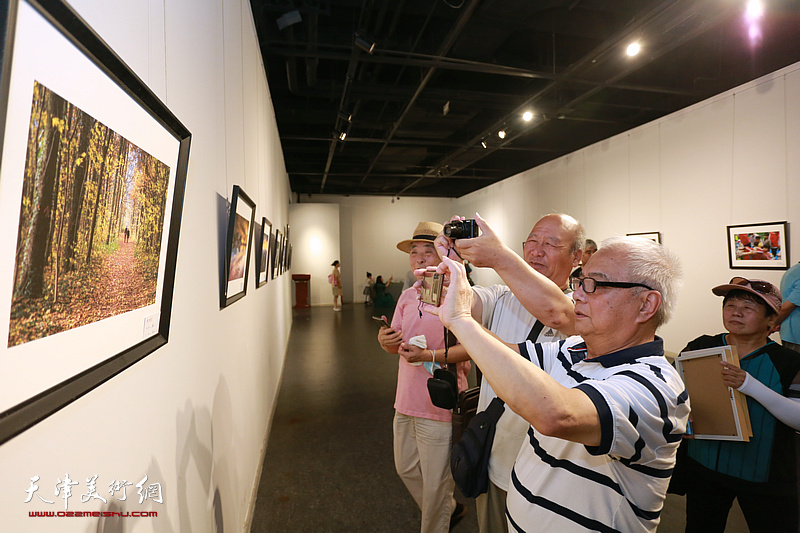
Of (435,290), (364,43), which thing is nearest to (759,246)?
(364,43)

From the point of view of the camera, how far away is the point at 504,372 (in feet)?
3.21

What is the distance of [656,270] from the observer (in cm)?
120

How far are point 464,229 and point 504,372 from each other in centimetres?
78

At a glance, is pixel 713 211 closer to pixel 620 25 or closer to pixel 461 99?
pixel 620 25

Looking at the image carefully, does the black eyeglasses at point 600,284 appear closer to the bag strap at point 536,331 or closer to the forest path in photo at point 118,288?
the bag strap at point 536,331

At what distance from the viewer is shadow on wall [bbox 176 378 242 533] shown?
140 centimetres

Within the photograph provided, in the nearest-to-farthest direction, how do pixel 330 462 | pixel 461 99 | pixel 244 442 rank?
pixel 244 442
pixel 330 462
pixel 461 99

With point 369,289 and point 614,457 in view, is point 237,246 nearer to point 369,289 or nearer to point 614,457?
point 614,457

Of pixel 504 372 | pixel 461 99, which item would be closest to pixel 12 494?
pixel 504 372

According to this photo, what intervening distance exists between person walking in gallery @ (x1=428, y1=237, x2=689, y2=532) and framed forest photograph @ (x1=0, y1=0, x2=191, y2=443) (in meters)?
0.78

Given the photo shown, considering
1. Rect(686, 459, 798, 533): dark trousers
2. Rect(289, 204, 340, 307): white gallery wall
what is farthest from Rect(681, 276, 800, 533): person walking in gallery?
Rect(289, 204, 340, 307): white gallery wall

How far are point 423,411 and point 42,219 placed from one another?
2186 mm

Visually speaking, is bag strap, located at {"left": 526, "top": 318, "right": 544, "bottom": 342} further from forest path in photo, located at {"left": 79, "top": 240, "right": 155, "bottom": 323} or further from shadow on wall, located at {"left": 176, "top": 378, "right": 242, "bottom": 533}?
forest path in photo, located at {"left": 79, "top": 240, "right": 155, "bottom": 323}

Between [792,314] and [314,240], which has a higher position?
[314,240]
